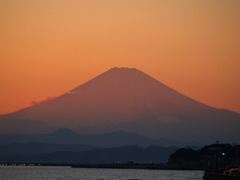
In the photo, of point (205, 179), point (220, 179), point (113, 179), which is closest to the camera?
point (220, 179)

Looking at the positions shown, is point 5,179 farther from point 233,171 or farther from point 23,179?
point 233,171

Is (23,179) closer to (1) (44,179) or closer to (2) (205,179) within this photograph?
(1) (44,179)

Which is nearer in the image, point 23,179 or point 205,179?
point 205,179

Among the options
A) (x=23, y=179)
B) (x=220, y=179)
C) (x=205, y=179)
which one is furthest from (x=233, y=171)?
(x=23, y=179)

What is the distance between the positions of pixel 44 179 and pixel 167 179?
3216cm

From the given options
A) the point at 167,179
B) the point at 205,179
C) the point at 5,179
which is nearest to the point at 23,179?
the point at 5,179

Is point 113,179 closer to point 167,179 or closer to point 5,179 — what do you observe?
point 167,179

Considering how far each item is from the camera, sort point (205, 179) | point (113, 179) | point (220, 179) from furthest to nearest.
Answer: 1. point (113, 179)
2. point (205, 179)
3. point (220, 179)

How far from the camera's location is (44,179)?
181m

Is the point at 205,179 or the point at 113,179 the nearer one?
the point at 205,179

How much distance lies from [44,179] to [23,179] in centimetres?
616

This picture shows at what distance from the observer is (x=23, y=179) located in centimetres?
18338

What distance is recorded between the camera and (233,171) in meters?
104

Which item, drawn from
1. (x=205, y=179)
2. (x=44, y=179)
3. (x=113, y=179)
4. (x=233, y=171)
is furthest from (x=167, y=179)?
(x=233, y=171)
